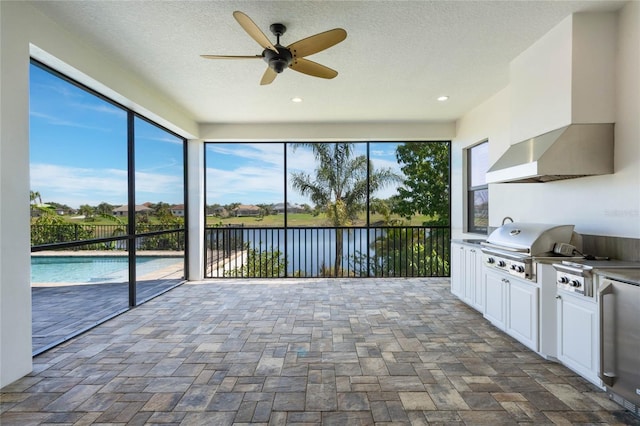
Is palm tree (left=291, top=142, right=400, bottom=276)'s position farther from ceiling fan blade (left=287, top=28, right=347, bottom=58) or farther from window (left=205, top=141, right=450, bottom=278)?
ceiling fan blade (left=287, top=28, right=347, bottom=58)

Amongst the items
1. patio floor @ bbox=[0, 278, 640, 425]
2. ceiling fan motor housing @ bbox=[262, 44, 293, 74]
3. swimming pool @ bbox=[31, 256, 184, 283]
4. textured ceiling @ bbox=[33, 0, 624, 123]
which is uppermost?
textured ceiling @ bbox=[33, 0, 624, 123]

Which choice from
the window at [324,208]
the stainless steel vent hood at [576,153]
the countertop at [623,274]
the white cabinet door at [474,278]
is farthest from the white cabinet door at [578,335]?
the window at [324,208]

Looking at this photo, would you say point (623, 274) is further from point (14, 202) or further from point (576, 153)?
point (14, 202)

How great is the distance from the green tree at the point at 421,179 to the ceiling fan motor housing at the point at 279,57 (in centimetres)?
448

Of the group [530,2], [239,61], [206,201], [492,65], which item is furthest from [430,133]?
[206,201]

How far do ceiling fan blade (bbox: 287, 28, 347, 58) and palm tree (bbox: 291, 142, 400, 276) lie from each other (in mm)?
4050

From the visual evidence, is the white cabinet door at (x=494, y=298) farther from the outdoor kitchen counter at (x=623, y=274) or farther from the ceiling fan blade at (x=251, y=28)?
the ceiling fan blade at (x=251, y=28)

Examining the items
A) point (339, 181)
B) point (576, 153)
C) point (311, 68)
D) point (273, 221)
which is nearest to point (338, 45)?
point (311, 68)

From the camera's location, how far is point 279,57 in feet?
8.12

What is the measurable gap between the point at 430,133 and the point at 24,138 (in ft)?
17.4

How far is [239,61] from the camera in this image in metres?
3.20

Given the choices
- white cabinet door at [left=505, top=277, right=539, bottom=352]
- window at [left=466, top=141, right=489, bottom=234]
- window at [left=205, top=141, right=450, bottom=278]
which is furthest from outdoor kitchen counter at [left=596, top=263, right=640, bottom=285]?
window at [left=205, top=141, right=450, bottom=278]

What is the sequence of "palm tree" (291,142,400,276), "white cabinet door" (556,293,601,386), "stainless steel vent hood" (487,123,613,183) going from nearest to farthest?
"white cabinet door" (556,293,601,386) < "stainless steel vent hood" (487,123,613,183) < "palm tree" (291,142,400,276)

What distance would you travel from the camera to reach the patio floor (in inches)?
75.5
